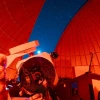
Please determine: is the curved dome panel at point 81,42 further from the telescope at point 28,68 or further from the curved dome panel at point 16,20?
the telescope at point 28,68

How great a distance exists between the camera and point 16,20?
1815mm

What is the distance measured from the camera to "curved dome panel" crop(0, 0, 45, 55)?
66.4 inches

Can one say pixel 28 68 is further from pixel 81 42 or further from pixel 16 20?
pixel 81 42

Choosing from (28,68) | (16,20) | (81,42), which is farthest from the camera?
(81,42)

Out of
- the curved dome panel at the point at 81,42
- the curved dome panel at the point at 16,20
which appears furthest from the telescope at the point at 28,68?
the curved dome panel at the point at 81,42

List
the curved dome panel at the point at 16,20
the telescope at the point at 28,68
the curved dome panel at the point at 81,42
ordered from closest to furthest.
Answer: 1. the telescope at the point at 28,68
2. the curved dome panel at the point at 16,20
3. the curved dome panel at the point at 81,42

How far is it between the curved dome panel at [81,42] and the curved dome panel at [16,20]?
1.44ft

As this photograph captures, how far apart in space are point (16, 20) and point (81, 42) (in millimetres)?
802

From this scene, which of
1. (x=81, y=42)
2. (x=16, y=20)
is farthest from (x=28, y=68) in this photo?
(x=81, y=42)

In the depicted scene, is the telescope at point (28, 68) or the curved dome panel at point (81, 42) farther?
the curved dome panel at point (81, 42)

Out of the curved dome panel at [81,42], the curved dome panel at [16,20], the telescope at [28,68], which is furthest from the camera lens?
the curved dome panel at [81,42]

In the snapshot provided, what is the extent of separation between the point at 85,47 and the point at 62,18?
1.44 feet

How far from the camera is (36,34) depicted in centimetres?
204

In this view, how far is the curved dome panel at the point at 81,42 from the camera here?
1943mm
